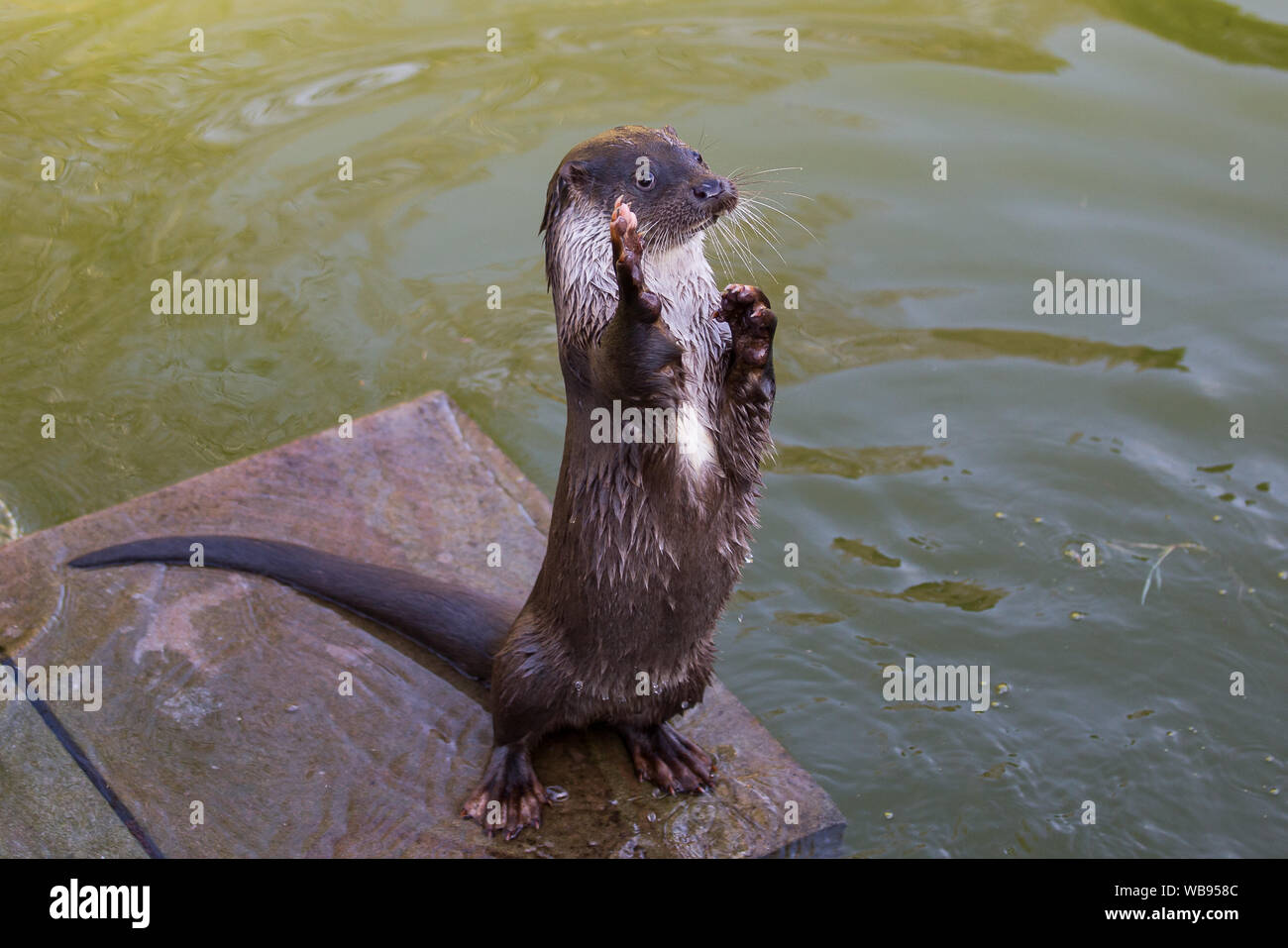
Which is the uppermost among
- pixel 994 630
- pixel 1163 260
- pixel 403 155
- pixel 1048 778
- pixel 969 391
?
pixel 403 155

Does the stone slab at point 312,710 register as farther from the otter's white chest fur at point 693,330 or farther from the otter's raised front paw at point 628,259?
the otter's raised front paw at point 628,259

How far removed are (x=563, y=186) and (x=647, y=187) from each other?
17 cm

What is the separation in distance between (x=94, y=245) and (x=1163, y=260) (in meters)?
4.22

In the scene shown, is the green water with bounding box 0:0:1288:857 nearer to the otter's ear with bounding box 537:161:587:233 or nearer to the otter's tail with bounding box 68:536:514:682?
the otter's tail with bounding box 68:536:514:682

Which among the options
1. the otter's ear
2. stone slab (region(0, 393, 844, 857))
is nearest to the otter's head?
the otter's ear

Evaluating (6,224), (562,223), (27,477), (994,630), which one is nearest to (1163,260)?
(994,630)

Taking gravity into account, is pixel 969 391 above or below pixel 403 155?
below

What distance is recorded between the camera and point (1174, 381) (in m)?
4.75

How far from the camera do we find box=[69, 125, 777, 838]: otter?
2506mm

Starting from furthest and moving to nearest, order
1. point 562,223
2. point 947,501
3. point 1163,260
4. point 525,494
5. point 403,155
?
point 403,155 → point 1163,260 → point 947,501 → point 525,494 → point 562,223

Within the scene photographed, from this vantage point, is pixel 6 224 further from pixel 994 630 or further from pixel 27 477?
pixel 994 630

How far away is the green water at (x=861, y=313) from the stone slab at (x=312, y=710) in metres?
0.60

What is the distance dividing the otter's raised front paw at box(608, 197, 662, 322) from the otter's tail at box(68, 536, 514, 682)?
100 centimetres

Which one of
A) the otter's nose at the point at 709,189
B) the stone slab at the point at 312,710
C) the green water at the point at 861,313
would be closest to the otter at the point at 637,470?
the otter's nose at the point at 709,189
